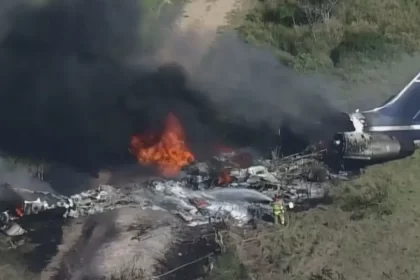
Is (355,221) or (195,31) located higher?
(195,31)

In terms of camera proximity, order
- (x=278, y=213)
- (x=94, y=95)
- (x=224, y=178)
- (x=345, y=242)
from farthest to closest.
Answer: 1. (x=94, y=95)
2. (x=224, y=178)
3. (x=278, y=213)
4. (x=345, y=242)

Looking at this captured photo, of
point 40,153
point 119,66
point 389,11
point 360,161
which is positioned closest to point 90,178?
point 40,153

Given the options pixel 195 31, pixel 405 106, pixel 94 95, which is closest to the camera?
pixel 94 95

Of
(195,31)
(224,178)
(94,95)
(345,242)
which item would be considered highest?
(195,31)

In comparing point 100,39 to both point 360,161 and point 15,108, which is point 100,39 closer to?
point 15,108

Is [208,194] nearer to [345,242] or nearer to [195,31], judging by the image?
[345,242]

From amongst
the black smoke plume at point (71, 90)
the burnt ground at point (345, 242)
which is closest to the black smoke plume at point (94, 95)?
the black smoke plume at point (71, 90)

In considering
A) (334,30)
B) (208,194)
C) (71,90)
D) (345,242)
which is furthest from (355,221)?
(334,30)

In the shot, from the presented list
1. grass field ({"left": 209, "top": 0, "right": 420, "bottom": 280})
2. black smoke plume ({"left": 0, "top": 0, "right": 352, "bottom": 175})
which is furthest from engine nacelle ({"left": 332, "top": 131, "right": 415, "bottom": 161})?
black smoke plume ({"left": 0, "top": 0, "right": 352, "bottom": 175})
